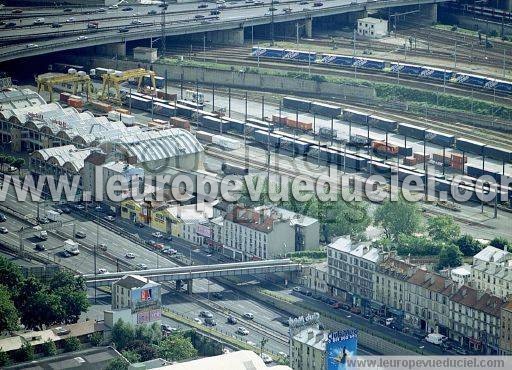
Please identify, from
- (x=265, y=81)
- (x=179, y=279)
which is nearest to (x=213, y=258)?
(x=179, y=279)

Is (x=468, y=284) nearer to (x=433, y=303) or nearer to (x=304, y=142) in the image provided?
(x=433, y=303)

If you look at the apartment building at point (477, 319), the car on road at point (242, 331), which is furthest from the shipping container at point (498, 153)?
the car on road at point (242, 331)

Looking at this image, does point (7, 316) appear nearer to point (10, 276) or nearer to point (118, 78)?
point (10, 276)

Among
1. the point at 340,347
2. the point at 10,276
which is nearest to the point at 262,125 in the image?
the point at 10,276

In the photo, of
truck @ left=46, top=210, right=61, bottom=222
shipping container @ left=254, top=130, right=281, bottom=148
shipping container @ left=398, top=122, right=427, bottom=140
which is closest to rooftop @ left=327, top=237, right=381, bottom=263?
truck @ left=46, top=210, right=61, bottom=222

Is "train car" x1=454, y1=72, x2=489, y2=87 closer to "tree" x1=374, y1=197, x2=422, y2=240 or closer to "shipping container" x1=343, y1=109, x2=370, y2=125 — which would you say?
"shipping container" x1=343, y1=109, x2=370, y2=125

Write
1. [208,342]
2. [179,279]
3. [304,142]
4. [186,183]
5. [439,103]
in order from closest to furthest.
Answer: [208,342] → [179,279] → [186,183] → [304,142] → [439,103]
